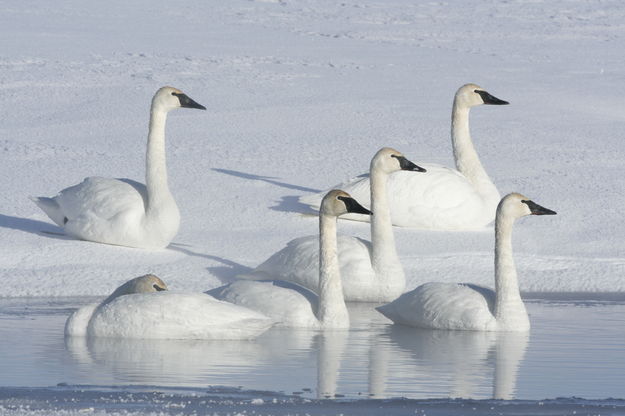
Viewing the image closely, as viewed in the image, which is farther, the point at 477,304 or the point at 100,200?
the point at 100,200

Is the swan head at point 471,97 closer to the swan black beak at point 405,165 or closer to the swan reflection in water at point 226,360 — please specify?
the swan black beak at point 405,165

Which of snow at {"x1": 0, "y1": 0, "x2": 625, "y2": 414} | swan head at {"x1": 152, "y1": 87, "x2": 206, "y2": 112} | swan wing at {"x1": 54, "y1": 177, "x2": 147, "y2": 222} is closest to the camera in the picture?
snow at {"x1": 0, "y1": 0, "x2": 625, "y2": 414}

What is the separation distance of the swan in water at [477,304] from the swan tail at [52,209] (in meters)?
3.12

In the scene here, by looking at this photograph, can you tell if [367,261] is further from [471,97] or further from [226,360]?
[471,97]

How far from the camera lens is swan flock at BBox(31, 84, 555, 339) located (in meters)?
7.23

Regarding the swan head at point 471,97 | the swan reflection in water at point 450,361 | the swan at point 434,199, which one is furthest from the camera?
the swan head at point 471,97

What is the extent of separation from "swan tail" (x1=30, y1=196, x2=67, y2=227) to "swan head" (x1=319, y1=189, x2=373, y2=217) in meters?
2.93

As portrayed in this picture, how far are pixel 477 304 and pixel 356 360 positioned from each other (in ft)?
4.78

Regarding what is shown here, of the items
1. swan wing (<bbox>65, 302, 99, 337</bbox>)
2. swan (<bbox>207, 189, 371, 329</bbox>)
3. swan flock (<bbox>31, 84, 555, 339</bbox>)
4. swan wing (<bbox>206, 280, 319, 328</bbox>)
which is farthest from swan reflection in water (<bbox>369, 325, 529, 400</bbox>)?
swan wing (<bbox>65, 302, 99, 337</bbox>)

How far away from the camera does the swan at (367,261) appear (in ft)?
28.8

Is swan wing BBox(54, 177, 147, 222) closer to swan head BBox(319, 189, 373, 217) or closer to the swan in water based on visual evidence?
swan head BBox(319, 189, 373, 217)

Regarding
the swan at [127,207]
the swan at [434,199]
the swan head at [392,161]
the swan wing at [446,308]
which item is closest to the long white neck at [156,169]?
the swan at [127,207]

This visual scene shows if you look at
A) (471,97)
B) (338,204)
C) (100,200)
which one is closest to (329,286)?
(338,204)

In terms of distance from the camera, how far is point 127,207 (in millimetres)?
9875
